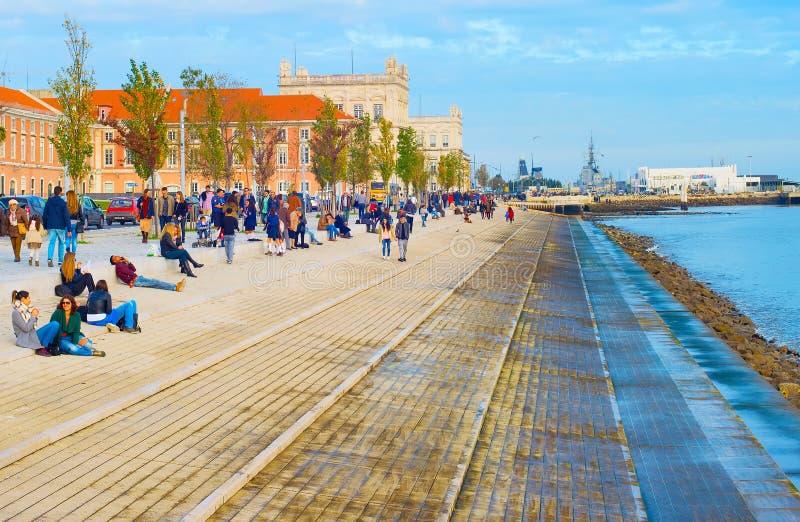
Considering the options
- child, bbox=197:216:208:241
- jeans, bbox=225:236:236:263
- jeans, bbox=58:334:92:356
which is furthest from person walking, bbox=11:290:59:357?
child, bbox=197:216:208:241

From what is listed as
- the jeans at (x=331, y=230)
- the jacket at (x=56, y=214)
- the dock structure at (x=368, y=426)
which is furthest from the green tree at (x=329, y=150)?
the dock structure at (x=368, y=426)

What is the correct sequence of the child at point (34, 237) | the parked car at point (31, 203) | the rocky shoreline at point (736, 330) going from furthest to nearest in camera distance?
the parked car at point (31, 203) → the child at point (34, 237) → the rocky shoreline at point (736, 330)

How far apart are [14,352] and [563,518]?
330 inches

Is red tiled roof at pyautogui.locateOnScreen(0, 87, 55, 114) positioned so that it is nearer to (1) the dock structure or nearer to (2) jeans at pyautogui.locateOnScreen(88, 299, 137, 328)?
(1) the dock structure

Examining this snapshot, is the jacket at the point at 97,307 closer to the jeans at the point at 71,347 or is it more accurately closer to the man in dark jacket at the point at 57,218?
the jeans at the point at 71,347

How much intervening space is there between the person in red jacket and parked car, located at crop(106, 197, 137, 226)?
30.6m

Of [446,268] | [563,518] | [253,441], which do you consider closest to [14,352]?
[253,441]

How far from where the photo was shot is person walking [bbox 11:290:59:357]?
1423 cm

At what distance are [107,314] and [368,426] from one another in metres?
6.32

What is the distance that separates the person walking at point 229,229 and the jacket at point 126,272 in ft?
21.5

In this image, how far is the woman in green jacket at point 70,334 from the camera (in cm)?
1442

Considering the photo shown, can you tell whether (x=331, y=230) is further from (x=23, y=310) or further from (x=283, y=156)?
(x=283, y=156)

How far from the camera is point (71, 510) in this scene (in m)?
8.55

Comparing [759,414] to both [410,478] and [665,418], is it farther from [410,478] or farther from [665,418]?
[410,478]
